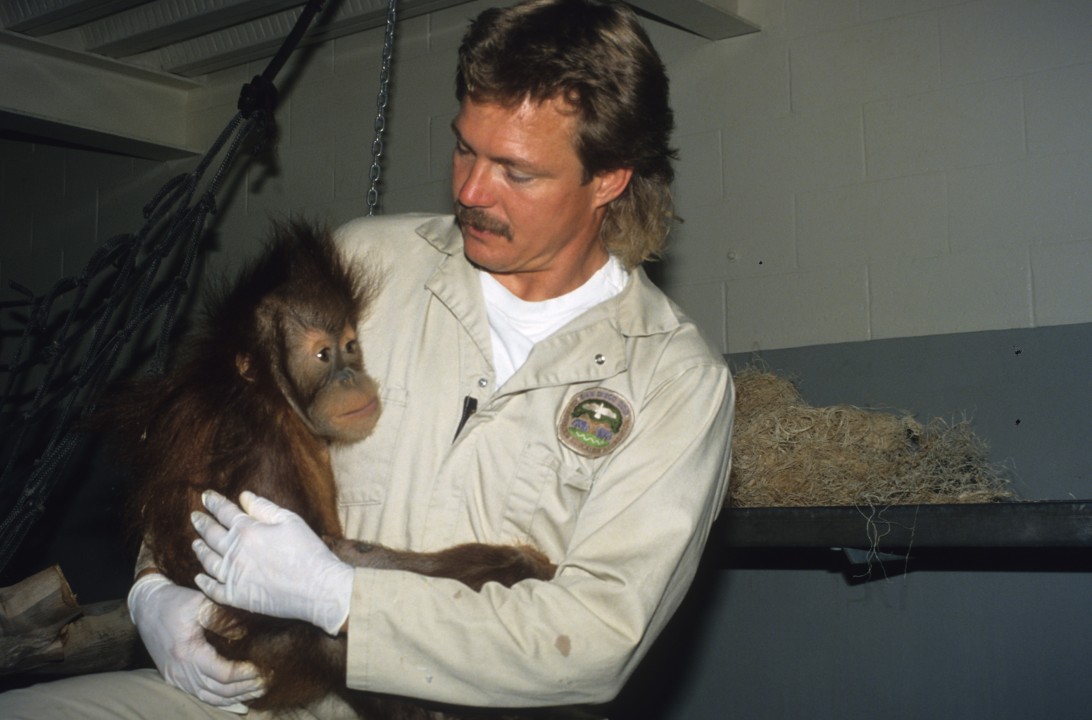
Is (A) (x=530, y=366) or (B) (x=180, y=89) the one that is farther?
(B) (x=180, y=89)

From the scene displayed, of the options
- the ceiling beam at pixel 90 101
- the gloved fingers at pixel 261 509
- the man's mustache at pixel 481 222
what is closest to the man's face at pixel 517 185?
the man's mustache at pixel 481 222

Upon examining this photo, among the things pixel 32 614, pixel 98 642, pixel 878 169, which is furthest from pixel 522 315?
pixel 878 169

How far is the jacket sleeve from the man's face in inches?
17.5

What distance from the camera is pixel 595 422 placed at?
2.08m

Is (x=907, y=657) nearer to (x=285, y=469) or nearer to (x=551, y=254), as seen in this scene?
(x=551, y=254)

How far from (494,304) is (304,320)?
386 millimetres

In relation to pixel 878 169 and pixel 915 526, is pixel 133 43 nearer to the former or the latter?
pixel 878 169

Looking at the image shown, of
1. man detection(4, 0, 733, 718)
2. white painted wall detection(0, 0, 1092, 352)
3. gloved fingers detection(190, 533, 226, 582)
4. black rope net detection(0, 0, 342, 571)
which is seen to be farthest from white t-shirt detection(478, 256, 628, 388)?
white painted wall detection(0, 0, 1092, 352)

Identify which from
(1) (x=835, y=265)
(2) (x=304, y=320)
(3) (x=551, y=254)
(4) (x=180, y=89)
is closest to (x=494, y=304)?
(3) (x=551, y=254)

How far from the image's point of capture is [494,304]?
2.29 metres

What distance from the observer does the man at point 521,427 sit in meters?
1.80

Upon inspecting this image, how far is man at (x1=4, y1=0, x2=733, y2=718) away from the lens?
70.9 inches

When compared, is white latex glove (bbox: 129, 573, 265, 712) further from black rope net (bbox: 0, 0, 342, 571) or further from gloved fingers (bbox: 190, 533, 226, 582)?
black rope net (bbox: 0, 0, 342, 571)

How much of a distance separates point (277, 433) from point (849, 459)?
1862mm
